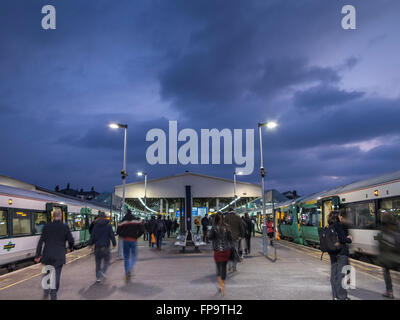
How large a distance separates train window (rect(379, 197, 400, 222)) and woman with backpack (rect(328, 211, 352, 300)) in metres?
5.45

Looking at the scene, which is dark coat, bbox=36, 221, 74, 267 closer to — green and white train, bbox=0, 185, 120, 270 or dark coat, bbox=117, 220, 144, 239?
dark coat, bbox=117, 220, 144, 239

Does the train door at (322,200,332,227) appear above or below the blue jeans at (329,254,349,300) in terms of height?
above

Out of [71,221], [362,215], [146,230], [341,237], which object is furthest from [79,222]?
[341,237]

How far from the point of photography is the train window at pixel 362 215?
1440cm

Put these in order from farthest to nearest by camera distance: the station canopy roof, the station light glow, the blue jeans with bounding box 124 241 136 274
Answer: the station canopy roof, the station light glow, the blue jeans with bounding box 124 241 136 274

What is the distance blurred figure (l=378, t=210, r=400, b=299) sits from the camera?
771 centimetres

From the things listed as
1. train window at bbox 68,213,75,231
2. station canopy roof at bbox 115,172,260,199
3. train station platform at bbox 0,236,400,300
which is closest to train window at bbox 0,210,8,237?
train station platform at bbox 0,236,400,300

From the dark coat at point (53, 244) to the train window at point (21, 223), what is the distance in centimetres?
882

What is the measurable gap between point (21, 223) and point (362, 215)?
13927 mm

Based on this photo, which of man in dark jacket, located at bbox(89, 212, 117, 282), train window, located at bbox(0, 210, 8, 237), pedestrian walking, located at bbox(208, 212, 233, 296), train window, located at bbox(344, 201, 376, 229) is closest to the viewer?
pedestrian walking, located at bbox(208, 212, 233, 296)
